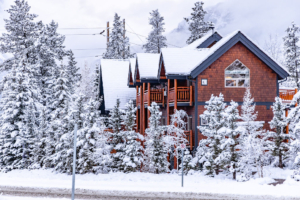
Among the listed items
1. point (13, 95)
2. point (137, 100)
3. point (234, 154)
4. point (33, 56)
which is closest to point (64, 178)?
point (13, 95)

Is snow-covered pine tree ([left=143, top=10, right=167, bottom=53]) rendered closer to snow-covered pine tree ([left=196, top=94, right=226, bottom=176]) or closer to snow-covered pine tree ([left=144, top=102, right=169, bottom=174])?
snow-covered pine tree ([left=144, top=102, right=169, bottom=174])

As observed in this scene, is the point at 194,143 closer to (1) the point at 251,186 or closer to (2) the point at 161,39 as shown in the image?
(1) the point at 251,186

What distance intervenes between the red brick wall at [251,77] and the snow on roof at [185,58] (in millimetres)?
1019

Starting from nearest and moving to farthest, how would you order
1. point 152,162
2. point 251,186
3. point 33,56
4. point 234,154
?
point 251,186, point 234,154, point 152,162, point 33,56

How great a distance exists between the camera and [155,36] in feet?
195

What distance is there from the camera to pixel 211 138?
69.8 ft

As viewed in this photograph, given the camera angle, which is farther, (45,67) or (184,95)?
(45,67)

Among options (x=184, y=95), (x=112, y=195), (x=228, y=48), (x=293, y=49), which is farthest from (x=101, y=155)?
(x=293, y=49)

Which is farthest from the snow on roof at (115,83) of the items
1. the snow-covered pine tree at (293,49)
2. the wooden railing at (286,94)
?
the snow-covered pine tree at (293,49)

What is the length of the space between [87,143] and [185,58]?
10694 millimetres

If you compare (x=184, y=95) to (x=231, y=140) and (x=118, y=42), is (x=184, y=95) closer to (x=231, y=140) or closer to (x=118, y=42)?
(x=231, y=140)

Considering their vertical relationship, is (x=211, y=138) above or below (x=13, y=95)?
below

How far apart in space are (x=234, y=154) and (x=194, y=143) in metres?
4.68

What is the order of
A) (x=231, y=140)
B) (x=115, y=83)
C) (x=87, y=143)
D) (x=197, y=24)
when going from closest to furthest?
(x=231, y=140)
(x=87, y=143)
(x=115, y=83)
(x=197, y=24)
